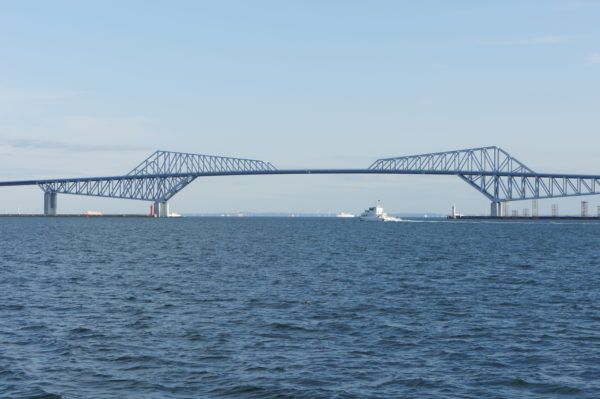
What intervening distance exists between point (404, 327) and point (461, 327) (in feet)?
6.38

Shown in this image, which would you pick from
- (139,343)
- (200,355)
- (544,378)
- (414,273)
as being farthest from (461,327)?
(414,273)

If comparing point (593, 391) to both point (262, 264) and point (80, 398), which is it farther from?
point (262, 264)

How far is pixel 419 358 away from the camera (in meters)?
18.9

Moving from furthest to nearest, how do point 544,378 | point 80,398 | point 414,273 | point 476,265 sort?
point 476,265, point 414,273, point 544,378, point 80,398

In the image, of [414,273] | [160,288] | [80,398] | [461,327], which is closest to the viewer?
[80,398]

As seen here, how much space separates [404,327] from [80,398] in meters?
11.8

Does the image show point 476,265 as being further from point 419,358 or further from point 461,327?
point 419,358

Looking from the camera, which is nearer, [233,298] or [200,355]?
[200,355]

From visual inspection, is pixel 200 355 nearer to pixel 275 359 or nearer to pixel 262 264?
pixel 275 359

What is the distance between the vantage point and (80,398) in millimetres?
15156

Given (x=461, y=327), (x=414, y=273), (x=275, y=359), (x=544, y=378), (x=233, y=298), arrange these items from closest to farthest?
1. (x=544, y=378)
2. (x=275, y=359)
3. (x=461, y=327)
4. (x=233, y=298)
5. (x=414, y=273)

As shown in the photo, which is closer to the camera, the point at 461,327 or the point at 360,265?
the point at 461,327

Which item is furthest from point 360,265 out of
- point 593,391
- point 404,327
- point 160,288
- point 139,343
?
point 593,391

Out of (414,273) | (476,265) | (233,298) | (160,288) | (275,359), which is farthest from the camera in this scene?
(476,265)
